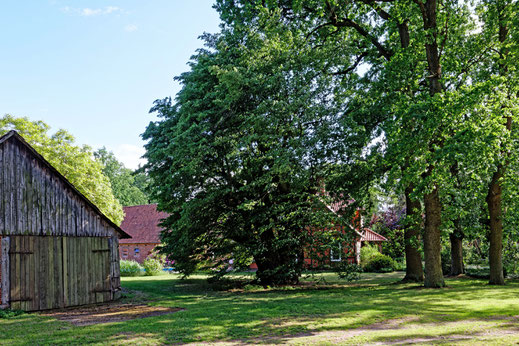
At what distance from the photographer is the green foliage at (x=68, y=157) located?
113 feet

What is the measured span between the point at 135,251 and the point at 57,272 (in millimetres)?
33459

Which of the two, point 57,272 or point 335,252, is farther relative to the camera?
point 335,252

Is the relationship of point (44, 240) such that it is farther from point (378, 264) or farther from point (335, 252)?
point (378, 264)

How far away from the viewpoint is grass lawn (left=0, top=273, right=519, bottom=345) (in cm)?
958

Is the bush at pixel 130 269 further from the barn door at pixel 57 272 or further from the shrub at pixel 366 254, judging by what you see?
the barn door at pixel 57 272

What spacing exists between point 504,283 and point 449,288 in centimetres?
432

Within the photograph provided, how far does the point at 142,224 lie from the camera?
5119 cm

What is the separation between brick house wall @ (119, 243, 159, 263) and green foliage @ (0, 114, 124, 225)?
1086 centimetres

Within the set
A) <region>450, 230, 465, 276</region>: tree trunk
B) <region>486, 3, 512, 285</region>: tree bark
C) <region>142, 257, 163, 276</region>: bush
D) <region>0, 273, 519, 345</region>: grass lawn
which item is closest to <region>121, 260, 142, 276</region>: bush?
<region>142, 257, 163, 276</region>: bush

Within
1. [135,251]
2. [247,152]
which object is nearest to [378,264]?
[247,152]

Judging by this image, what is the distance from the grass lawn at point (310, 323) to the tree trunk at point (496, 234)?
16.1 ft

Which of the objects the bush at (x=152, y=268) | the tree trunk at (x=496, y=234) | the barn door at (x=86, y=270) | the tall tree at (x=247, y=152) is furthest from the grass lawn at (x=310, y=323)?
the bush at (x=152, y=268)

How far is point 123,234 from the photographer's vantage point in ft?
64.6

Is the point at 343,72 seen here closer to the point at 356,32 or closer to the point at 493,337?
the point at 356,32
